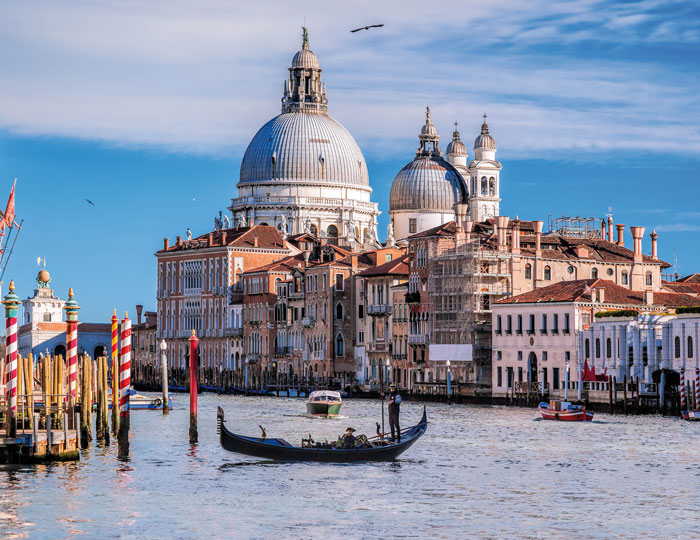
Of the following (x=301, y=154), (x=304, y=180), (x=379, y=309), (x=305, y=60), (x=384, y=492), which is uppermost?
(x=305, y=60)

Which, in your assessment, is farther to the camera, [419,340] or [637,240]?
[419,340]

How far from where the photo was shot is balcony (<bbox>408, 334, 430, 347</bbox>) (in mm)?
76688

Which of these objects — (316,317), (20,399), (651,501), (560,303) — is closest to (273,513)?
(651,501)

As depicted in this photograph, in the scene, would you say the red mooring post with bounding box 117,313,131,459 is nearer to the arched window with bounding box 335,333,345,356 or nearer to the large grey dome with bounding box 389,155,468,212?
the arched window with bounding box 335,333,345,356

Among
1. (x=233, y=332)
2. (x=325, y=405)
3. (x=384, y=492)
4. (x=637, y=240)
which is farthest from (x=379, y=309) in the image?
(x=384, y=492)

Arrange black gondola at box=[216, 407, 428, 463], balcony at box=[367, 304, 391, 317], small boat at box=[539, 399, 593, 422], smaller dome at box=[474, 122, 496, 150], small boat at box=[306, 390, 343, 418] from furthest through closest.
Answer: smaller dome at box=[474, 122, 496, 150] < balcony at box=[367, 304, 391, 317] < small boat at box=[306, 390, 343, 418] < small boat at box=[539, 399, 593, 422] < black gondola at box=[216, 407, 428, 463]

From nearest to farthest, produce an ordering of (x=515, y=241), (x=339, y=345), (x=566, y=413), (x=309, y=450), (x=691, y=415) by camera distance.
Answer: (x=309, y=450)
(x=691, y=415)
(x=566, y=413)
(x=515, y=241)
(x=339, y=345)

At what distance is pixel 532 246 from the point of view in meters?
75.1

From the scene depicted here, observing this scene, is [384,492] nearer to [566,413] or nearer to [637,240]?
[566,413]

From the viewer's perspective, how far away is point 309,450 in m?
35.5

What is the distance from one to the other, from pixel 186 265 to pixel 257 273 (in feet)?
37.6

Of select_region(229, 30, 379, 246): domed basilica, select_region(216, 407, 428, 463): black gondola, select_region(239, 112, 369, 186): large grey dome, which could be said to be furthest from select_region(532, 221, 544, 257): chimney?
select_region(239, 112, 369, 186): large grey dome

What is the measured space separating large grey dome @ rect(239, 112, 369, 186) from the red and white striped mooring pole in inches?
3110

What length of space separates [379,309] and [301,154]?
106ft
